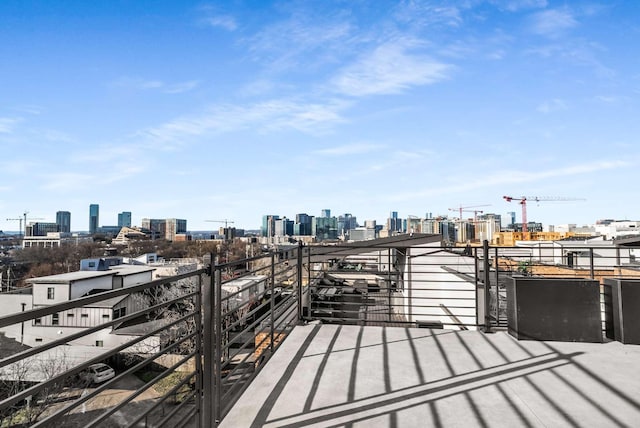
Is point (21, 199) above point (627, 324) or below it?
above

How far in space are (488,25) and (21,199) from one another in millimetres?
115521

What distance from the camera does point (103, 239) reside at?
63.7 meters

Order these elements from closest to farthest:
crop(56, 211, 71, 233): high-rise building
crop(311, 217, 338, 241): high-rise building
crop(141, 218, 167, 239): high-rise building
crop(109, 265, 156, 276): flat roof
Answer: crop(109, 265, 156, 276): flat roof < crop(311, 217, 338, 241): high-rise building < crop(141, 218, 167, 239): high-rise building < crop(56, 211, 71, 233): high-rise building

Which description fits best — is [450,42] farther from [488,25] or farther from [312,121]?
[312,121]

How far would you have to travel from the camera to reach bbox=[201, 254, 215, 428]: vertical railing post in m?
2.21

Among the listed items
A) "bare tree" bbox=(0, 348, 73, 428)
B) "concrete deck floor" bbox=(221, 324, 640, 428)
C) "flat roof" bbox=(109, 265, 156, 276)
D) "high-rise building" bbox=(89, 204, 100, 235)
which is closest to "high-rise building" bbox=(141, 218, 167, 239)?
"high-rise building" bbox=(89, 204, 100, 235)

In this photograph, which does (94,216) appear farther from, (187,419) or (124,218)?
(187,419)

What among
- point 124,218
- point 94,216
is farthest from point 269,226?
point 94,216

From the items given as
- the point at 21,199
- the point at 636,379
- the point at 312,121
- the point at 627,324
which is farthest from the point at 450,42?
the point at 21,199

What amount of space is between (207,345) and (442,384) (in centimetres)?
198

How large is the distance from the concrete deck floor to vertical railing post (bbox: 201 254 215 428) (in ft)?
0.63

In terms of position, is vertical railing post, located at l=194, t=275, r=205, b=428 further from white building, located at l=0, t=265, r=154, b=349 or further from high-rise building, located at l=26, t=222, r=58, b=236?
high-rise building, located at l=26, t=222, r=58, b=236

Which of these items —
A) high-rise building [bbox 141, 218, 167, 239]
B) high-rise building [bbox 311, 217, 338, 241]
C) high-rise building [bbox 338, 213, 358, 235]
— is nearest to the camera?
high-rise building [bbox 311, 217, 338, 241]

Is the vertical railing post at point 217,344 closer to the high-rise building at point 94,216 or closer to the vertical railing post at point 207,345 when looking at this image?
the vertical railing post at point 207,345
